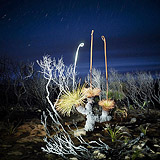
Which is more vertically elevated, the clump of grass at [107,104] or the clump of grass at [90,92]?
the clump of grass at [90,92]

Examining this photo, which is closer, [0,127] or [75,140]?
[75,140]

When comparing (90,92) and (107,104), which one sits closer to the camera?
(90,92)

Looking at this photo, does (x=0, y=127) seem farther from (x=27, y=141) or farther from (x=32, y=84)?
(x=32, y=84)

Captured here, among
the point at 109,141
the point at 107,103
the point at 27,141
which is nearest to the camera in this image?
the point at 109,141

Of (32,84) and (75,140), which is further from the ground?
(32,84)

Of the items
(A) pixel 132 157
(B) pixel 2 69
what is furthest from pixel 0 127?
(B) pixel 2 69

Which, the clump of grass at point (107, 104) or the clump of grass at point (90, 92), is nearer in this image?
the clump of grass at point (90, 92)

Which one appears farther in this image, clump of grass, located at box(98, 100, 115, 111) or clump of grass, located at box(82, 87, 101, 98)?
clump of grass, located at box(98, 100, 115, 111)

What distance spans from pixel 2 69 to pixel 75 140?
326 inches

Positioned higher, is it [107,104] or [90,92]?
[90,92]

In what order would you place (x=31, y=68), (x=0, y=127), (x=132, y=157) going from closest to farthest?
1. (x=132, y=157)
2. (x=0, y=127)
3. (x=31, y=68)

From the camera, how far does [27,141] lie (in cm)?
405

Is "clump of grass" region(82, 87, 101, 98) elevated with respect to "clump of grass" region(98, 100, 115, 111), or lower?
elevated

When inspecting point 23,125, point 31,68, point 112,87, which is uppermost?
point 31,68
